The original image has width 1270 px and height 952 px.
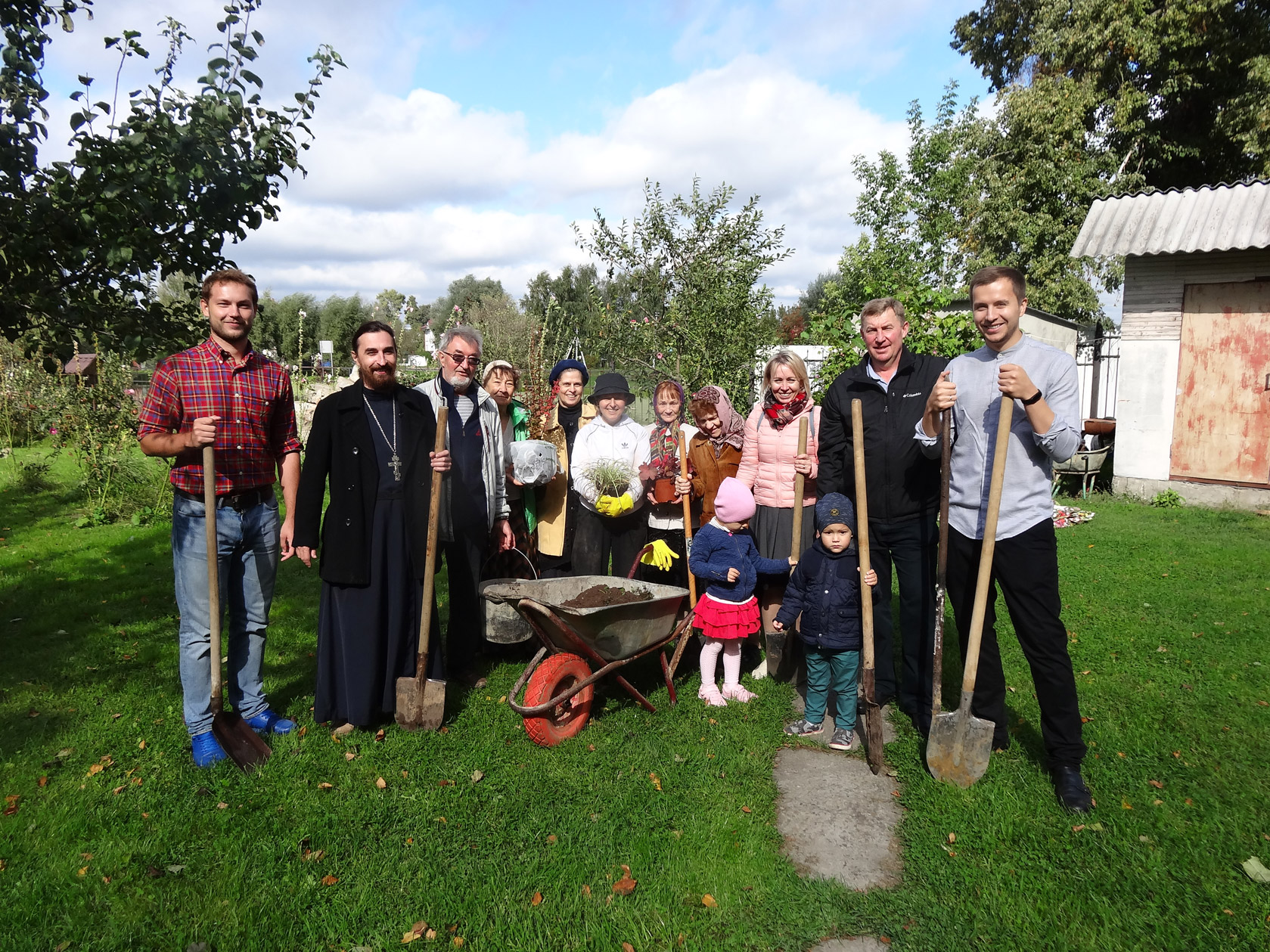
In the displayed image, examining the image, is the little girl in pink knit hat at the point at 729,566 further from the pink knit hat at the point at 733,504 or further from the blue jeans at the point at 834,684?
→ the blue jeans at the point at 834,684

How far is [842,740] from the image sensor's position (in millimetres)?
4070

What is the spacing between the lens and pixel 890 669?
4277 millimetres

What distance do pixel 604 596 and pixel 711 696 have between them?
848 millimetres

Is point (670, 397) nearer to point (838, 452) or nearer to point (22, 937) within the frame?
point (838, 452)

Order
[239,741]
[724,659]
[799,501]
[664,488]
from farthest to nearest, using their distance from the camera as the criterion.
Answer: [664,488] < [724,659] < [799,501] < [239,741]

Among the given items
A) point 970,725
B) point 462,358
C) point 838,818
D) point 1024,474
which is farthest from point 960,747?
point 462,358

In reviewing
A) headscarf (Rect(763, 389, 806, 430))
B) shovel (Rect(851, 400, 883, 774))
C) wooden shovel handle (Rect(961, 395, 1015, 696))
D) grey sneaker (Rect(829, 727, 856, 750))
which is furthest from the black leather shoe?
headscarf (Rect(763, 389, 806, 430))

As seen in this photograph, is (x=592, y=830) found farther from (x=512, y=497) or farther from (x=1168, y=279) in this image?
(x=1168, y=279)

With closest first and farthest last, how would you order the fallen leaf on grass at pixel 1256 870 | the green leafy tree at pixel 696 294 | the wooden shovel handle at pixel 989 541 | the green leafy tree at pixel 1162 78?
the fallen leaf on grass at pixel 1256 870 < the wooden shovel handle at pixel 989 541 < the green leafy tree at pixel 696 294 < the green leafy tree at pixel 1162 78

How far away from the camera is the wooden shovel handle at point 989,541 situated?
3.23 m

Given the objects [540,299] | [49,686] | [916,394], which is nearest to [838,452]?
[916,394]

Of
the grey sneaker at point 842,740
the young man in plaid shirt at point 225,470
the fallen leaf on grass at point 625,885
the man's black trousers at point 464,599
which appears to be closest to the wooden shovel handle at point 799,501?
the grey sneaker at point 842,740

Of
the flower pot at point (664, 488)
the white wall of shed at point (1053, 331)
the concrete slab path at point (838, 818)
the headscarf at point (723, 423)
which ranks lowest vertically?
the concrete slab path at point (838, 818)

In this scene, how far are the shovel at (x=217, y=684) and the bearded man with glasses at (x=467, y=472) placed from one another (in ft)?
4.04
